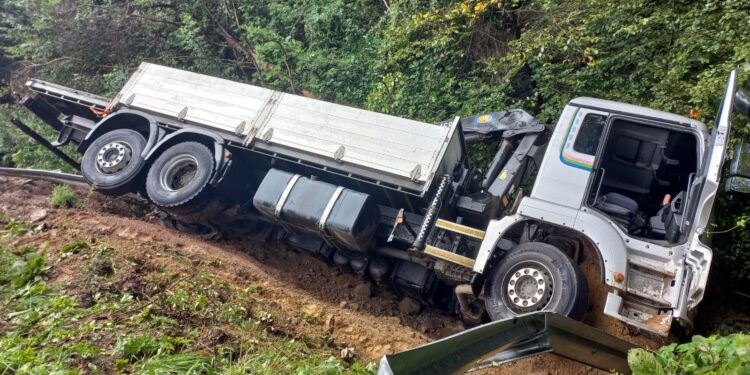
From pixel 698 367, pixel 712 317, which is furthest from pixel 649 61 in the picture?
pixel 698 367

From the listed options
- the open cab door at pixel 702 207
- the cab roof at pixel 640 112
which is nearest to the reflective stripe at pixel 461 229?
the cab roof at pixel 640 112

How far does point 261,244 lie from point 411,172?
2.64 meters

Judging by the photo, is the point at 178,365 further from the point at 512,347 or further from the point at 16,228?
the point at 16,228

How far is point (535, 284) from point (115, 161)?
5.28 m

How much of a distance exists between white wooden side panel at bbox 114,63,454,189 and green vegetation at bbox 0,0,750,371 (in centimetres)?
212

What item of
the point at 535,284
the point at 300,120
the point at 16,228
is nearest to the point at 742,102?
the point at 535,284

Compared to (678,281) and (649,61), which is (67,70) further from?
(678,281)

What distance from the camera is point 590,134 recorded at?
450 cm

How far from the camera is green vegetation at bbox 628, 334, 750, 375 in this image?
7.79 ft

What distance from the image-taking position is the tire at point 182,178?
582cm

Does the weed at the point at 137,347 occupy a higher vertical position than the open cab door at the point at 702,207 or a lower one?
lower

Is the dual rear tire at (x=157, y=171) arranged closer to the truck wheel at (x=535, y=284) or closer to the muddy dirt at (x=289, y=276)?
the muddy dirt at (x=289, y=276)

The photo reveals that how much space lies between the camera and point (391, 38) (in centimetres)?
855

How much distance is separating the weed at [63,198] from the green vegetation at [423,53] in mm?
1104
